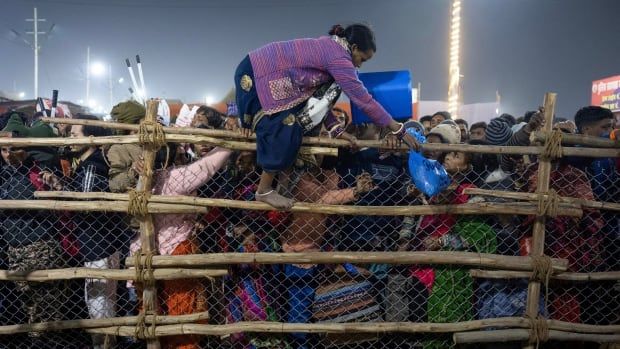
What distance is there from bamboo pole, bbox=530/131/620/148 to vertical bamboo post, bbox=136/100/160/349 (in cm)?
299

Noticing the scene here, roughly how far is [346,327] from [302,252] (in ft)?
2.30

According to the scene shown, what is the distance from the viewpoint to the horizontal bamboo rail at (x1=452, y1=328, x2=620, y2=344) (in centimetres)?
340

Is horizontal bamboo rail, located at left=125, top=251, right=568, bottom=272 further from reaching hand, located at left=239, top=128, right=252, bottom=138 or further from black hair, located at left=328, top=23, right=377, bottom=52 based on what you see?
black hair, located at left=328, top=23, right=377, bottom=52

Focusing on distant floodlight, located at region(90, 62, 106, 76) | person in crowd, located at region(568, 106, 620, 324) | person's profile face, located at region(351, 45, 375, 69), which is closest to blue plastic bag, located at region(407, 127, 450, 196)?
person's profile face, located at region(351, 45, 375, 69)

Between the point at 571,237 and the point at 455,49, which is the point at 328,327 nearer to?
the point at 571,237

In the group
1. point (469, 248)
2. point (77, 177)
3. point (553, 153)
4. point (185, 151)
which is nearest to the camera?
point (553, 153)

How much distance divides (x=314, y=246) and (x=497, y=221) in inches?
61.3

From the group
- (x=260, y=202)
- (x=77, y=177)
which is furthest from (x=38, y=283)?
(x=260, y=202)

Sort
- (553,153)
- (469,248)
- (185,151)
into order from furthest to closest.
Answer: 1. (185,151)
2. (469,248)
3. (553,153)

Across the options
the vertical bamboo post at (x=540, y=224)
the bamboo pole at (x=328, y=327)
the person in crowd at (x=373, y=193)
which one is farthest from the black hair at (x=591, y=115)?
the bamboo pole at (x=328, y=327)

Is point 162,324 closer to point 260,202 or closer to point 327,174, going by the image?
point 260,202

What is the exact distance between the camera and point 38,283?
3512mm

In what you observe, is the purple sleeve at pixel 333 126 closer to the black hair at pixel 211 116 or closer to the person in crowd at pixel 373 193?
the person in crowd at pixel 373 193

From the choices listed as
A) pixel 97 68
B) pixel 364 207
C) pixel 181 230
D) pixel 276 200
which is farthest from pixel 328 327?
pixel 97 68
